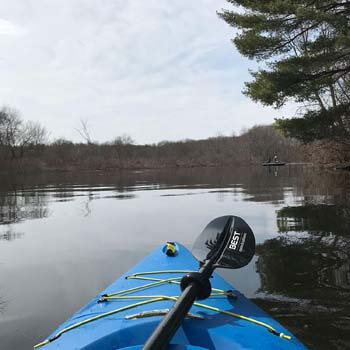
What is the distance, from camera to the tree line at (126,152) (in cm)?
6200

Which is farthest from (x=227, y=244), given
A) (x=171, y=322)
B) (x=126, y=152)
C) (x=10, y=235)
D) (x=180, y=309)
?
(x=126, y=152)

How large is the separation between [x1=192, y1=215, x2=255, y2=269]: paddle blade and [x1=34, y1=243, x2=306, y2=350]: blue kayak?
0.29 metres

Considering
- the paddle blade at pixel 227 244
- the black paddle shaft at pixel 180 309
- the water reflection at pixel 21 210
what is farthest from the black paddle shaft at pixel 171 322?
the water reflection at pixel 21 210

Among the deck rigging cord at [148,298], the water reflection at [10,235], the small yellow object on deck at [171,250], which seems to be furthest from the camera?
the water reflection at [10,235]

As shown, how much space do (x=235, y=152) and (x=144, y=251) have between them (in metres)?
74.2

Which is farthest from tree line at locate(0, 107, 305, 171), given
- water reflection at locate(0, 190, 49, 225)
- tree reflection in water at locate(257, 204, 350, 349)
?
tree reflection in water at locate(257, 204, 350, 349)

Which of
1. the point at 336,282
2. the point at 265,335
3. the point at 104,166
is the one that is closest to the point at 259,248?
the point at 336,282

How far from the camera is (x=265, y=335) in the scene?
2680 millimetres

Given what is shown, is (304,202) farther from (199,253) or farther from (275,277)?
(199,253)

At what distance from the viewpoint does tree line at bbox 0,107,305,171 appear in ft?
203

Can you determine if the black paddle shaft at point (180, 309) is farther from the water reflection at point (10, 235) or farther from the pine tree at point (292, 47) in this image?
the pine tree at point (292, 47)

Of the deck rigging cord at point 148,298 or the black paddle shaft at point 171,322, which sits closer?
the black paddle shaft at point 171,322

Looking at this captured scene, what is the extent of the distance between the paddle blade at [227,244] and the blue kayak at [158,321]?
11.3 inches

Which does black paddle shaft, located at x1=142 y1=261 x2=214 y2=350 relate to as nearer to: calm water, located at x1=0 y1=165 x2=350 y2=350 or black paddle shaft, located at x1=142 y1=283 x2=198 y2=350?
black paddle shaft, located at x1=142 y1=283 x2=198 y2=350
